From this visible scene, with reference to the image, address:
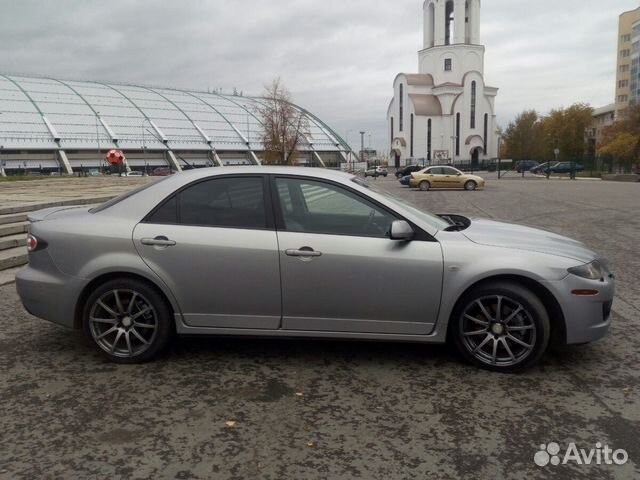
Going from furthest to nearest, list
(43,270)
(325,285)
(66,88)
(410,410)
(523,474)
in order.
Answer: (66,88) < (43,270) < (325,285) < (410,410) < (523,474)

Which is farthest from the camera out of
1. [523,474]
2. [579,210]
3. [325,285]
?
[579,210]

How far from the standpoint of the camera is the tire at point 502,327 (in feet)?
12.4

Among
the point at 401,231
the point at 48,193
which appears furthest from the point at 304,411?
the point at 48,193

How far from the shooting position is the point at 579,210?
16.1m

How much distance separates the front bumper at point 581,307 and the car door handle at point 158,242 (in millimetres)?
2794

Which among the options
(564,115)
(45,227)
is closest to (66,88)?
(564,115)

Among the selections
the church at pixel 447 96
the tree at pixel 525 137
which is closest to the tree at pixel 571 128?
the tree at pixel 525 137

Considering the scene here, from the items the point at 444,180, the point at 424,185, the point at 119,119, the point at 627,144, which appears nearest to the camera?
the point at 444,180

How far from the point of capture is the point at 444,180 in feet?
98.2

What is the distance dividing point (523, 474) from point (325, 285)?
176cm

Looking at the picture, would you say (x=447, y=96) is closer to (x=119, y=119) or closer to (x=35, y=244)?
(x=119, y=119)

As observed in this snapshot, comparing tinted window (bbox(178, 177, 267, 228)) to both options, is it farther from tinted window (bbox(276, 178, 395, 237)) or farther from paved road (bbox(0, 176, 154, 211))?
paved road (bbox(0, 176, 154, 211))

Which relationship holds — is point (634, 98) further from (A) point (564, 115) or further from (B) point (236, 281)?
(B) point (236, 281)

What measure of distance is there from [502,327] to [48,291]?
3483mm
